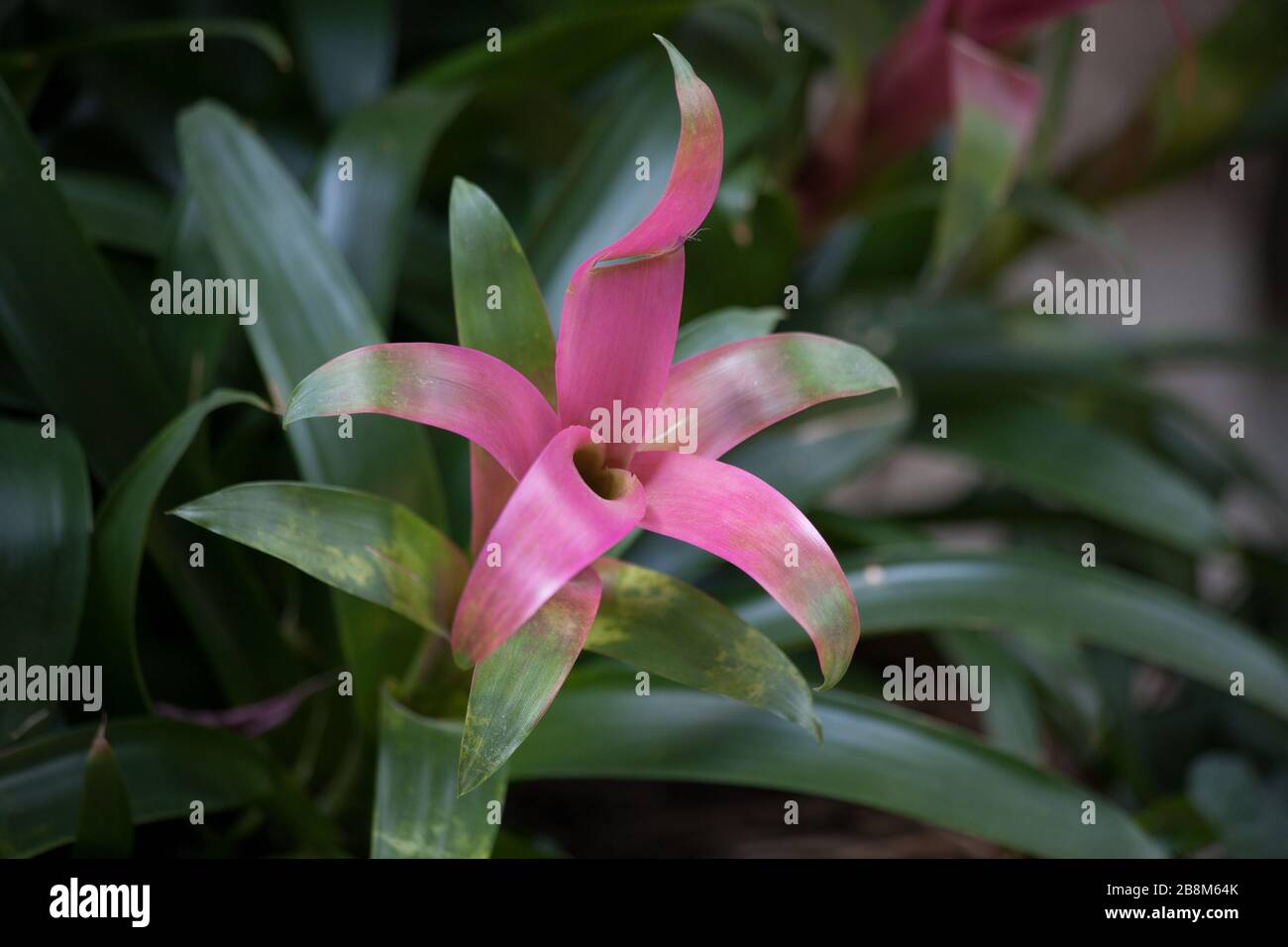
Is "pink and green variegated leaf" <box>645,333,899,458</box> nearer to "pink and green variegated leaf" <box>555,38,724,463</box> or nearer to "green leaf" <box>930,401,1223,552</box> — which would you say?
"pink and green variegated leaf" <box>555,38,724,463</box>

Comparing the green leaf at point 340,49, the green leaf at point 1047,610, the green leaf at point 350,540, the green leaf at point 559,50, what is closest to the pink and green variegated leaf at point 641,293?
the green leaf at point 350,540

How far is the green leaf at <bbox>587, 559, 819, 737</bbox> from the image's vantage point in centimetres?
49

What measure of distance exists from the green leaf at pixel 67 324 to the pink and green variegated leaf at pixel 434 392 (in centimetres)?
29

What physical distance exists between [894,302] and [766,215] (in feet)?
0.83

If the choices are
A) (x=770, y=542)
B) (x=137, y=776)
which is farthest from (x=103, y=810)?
(x=770, y=542)

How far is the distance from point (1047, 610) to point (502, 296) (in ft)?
1.73

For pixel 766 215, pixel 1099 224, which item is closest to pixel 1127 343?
pixel 1099 224

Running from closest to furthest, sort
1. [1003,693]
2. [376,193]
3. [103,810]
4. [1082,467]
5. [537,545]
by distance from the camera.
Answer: [537,545], [103,810], [376,193], [1003,693], [1082,467]

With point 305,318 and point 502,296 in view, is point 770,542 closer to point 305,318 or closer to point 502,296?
point 502,296

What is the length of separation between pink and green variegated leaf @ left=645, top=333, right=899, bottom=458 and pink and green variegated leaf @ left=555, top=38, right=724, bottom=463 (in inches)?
1.0

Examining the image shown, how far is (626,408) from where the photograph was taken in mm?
481
